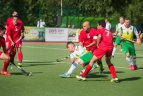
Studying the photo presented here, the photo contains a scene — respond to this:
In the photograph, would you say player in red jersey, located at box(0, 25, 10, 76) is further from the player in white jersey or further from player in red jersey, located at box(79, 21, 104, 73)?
player in red jersey, located at box(79, 21, 104, 73)

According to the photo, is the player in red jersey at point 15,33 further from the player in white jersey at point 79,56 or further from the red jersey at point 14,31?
the player in white jersey at point 79,56

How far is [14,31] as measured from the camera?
16.9 m

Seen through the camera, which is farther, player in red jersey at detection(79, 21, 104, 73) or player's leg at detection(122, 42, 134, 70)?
player's leg at detection(122, 42, 134, 70)

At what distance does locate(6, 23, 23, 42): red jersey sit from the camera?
1670cm

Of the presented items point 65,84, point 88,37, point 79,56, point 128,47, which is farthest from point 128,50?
point 65,84

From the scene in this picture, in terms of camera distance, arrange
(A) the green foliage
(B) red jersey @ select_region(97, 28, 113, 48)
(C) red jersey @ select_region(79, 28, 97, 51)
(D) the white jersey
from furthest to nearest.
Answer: (A) the green foliage
(C) red jersey @ select_region(79, 28, 97, 51)
(D) the white jersey
(B) red jersey @ select_region(97, 28, 113, 48)

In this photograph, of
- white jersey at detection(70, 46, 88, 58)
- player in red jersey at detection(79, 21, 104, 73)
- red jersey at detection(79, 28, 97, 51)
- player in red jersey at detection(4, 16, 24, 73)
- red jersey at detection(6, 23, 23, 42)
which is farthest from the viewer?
red jersey at detection(6, 23, 23, 42)

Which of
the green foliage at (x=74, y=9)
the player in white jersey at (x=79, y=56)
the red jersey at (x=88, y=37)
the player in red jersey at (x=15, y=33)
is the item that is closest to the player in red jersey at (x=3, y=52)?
the player in white jersey at (x=79, y=56)

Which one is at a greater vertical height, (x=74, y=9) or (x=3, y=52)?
(x=74, y=9)

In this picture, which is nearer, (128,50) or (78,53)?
(78,53)

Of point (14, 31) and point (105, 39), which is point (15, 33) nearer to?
point (14, 31)

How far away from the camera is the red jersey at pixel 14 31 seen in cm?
1670

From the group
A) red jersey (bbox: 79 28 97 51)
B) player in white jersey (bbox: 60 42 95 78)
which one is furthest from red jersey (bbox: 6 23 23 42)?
player in white jersey (bbox: 60 42 95 78)

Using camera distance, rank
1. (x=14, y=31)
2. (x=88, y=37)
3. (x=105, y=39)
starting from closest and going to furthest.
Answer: (x=105, y=39) < (x=88, y=37) < (x=14, y=31)
